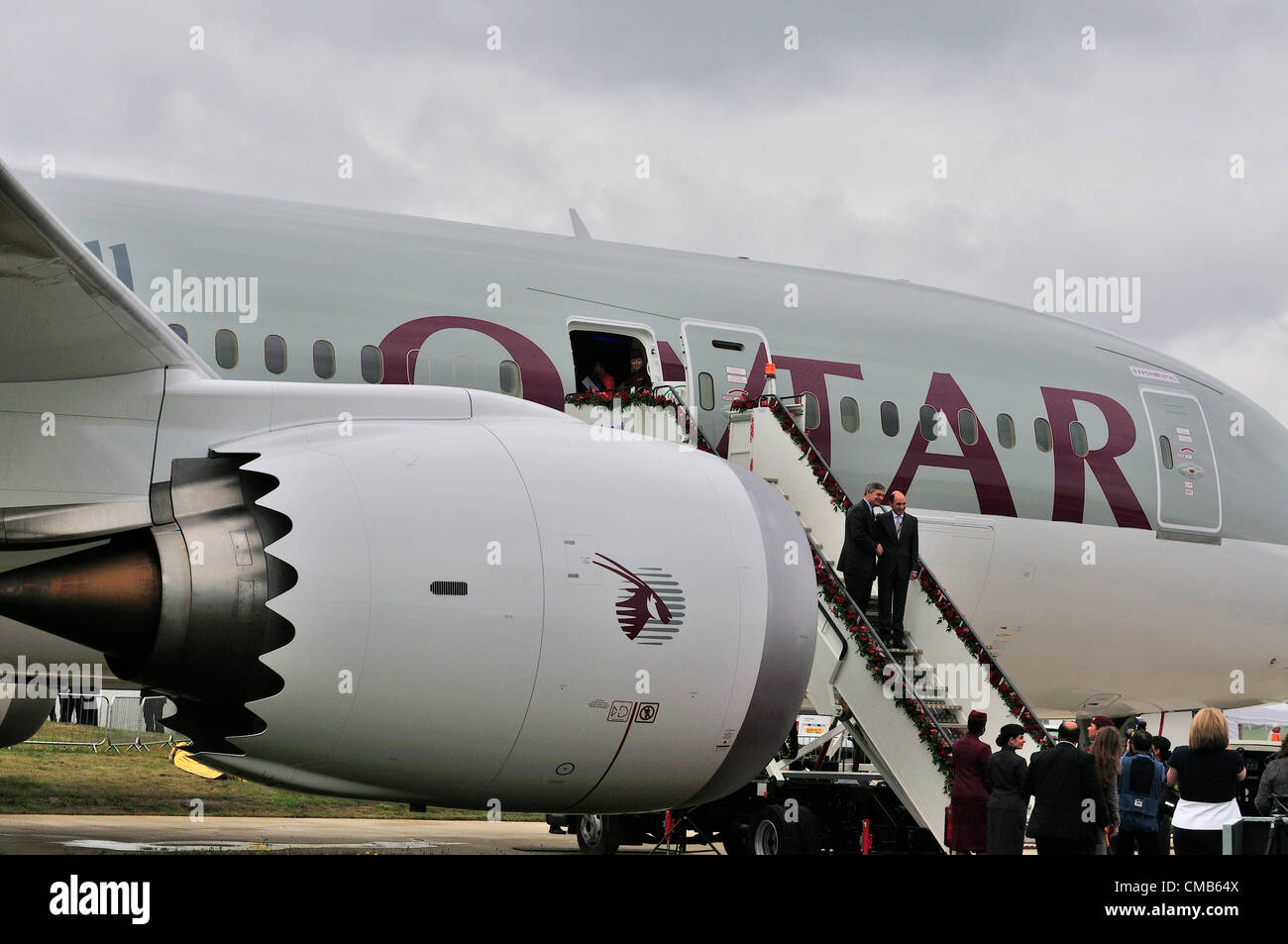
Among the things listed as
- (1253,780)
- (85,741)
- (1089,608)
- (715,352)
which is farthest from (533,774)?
(85,741)

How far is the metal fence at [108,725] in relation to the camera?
2433cm

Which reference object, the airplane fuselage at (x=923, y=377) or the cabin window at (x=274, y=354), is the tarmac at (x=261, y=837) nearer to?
the cabin window at (x=274, y=354)

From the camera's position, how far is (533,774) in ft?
21.8

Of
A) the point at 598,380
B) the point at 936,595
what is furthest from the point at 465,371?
the point at 936,595

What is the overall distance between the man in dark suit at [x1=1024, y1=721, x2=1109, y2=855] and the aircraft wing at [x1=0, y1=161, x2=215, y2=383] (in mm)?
5806

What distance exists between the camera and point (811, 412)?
11.7 m

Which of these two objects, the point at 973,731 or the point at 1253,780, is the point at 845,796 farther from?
the point at 1253,780

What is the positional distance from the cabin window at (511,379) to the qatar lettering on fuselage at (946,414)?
0.05 metres

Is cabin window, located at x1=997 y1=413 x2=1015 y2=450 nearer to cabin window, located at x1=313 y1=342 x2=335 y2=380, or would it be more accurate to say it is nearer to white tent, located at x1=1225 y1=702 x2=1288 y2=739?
cabin window, located at x1=313 y1=342 x2=335 y2=380

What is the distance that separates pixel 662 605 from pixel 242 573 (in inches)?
75.7

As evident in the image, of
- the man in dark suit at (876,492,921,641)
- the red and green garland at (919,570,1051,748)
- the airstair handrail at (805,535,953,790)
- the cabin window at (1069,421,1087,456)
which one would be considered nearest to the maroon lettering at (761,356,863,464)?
the man in dark suit at (876,492,921,641)

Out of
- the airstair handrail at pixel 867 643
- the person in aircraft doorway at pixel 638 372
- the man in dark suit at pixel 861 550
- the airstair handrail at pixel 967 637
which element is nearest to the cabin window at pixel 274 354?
the person in aircraft doorway at pixel 638 372

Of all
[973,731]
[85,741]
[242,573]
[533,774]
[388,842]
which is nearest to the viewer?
[242,573]

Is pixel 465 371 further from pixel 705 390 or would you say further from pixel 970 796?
pixel 970 796
